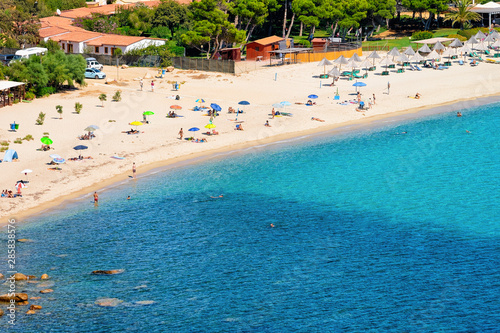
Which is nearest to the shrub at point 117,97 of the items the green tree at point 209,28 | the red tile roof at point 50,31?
the green tree at point 209,28

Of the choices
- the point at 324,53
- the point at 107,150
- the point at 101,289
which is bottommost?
the point at 101,289

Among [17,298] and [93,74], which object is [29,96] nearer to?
[93,74]

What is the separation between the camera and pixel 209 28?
90.2 meters

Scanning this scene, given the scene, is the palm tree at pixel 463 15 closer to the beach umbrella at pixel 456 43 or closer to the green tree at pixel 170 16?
the beach umbrella at pixel 456 43

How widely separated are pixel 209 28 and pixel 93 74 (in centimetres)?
1851

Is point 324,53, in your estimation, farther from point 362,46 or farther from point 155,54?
point 155,54

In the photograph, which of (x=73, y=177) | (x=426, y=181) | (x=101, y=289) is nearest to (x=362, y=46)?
(x=426, y=181)

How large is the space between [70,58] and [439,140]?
4357 centimetres

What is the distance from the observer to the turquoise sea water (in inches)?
1175

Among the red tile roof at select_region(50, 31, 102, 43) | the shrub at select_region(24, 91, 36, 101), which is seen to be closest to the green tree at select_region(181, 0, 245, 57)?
the red tile roof at select_region(50, 31, 102, 43)

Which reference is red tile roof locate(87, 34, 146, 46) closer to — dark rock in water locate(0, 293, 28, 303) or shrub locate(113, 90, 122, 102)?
shrub locate(113, 90, 122, 102)

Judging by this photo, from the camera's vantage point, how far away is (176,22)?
111 m

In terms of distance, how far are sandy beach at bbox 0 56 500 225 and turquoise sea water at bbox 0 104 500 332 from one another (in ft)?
10.4

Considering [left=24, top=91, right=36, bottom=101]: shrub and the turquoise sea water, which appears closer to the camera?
the turquoise sea water
